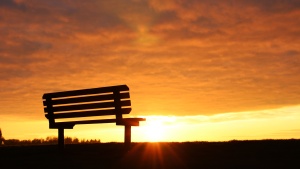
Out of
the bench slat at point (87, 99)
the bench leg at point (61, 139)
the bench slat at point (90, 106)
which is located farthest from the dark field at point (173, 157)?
the bench slat at point (87, 99)

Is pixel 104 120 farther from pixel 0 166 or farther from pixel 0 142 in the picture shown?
pixel 0 142

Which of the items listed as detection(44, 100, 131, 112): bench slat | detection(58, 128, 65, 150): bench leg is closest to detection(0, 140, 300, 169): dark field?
detection(58, 128, 65, 150): bench leg

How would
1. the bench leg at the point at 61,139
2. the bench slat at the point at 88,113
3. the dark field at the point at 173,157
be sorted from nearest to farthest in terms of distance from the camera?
the dark field at the point at 173,157
the bench slat at the point at 88,113
the bench leg at the point at 61,139

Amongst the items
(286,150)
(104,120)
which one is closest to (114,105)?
(104,120)

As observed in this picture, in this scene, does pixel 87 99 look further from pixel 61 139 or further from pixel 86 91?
pixel 61 139

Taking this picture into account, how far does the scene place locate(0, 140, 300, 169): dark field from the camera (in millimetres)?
8781

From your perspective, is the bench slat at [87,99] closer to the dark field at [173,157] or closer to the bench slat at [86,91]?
the bench slat at [86,91]

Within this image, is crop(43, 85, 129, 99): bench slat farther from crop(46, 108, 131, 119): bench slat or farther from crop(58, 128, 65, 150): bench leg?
crop(58, 128, 65, 150): bench leg

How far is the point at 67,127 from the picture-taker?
1263 cm

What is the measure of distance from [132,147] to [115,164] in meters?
2.61

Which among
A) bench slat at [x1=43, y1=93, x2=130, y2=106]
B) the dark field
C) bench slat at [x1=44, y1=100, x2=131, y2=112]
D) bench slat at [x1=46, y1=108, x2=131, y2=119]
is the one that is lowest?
the dark field

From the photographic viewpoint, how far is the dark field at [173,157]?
8781mm

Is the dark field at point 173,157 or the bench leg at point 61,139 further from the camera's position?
the bench leg at point 61,139

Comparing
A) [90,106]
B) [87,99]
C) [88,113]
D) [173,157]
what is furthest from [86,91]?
[173,157]
